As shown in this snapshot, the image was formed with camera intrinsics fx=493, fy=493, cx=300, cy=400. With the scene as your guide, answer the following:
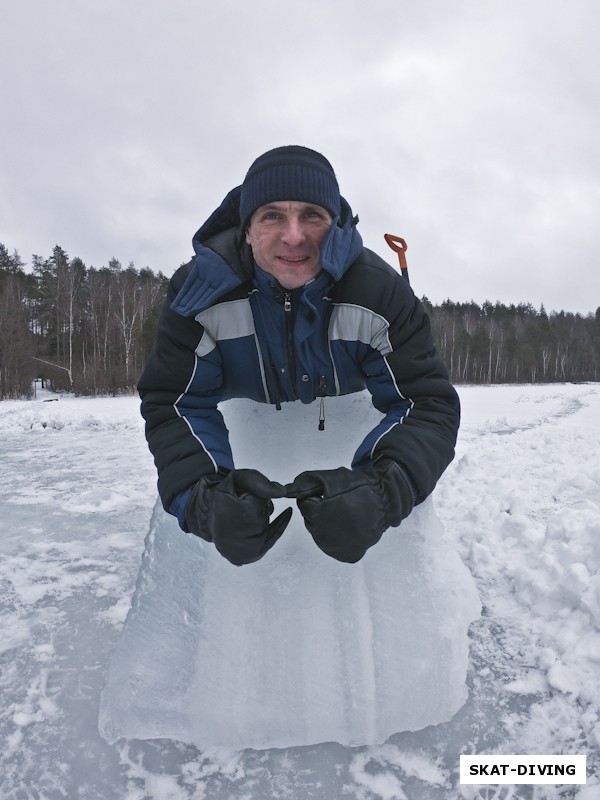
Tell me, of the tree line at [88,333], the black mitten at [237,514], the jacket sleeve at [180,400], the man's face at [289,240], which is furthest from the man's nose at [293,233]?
the tree line at [88,333]

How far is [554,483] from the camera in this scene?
359 centimetres

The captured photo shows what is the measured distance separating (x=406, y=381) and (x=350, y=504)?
519mm

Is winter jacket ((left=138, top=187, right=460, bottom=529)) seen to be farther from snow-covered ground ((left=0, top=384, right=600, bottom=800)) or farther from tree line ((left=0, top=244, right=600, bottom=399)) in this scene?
tree line ((left=0, top=244, right=600, bottom=399))

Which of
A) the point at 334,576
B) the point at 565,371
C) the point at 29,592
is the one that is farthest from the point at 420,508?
the point at 565,371

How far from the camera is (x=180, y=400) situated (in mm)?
1509

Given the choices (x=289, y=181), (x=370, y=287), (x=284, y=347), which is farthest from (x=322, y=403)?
(x=289, y=181)

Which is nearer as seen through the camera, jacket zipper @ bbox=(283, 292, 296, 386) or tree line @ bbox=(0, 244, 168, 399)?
jacket zipper @ bbox=(283, 292, 296, 386)

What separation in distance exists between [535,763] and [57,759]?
121 centimetres

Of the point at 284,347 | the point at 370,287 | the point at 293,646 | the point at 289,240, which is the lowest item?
the point at 293,646

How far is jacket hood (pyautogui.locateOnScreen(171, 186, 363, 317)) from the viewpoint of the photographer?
1374 millimetres

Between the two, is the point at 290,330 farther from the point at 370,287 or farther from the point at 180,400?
the point at 180,400

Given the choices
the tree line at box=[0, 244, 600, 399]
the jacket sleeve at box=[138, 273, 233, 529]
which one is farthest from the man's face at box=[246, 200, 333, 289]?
the tree line at box=[0, 244, 600, 399]

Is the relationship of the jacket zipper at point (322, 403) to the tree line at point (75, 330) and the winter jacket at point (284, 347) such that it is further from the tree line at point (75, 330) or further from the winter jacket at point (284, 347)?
the tree line at point (75, 330)

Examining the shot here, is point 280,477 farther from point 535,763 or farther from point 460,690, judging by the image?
point 535,763
